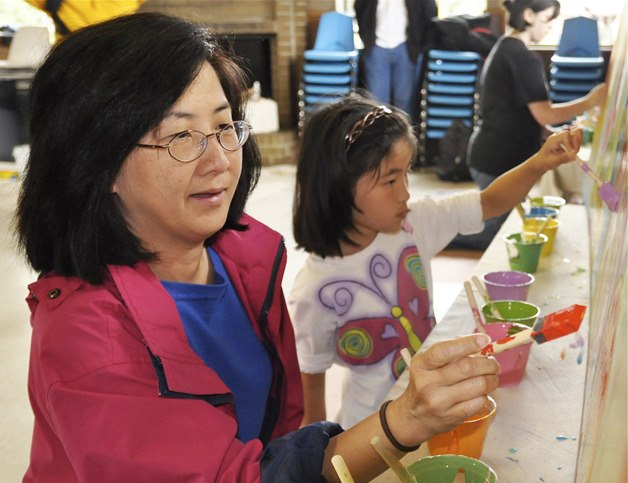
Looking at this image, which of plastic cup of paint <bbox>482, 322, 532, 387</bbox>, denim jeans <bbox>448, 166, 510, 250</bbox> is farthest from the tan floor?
plastic cup of paint <bbox>482, 322, 532, 387</bbox>

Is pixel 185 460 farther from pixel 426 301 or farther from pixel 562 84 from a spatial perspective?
pixel 562 84

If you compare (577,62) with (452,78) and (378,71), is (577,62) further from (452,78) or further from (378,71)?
(378,71)

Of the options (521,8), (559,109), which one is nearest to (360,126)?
(559,109)

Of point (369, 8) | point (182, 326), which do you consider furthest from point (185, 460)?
point (369, 8)

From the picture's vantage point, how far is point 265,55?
7512mm

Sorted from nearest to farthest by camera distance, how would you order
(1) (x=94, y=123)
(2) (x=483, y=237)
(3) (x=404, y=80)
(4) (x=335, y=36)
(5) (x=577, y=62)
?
(1) (x=94, y=123), (2) (x=483, y=237), (5) (x=577, y=62), (3) (x=404, y=80), (4) (x=335, y=36)

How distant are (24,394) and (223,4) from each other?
5.33 m

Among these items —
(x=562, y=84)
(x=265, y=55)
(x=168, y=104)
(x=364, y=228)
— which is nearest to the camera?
(x=168, y=104)

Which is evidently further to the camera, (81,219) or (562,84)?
(562,84)

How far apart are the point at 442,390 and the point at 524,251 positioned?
47.1 inches

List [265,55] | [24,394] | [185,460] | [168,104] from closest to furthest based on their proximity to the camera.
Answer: [185,460], [168,104], [24,394], [265,55]

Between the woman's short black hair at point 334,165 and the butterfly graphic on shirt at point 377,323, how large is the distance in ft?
0.30

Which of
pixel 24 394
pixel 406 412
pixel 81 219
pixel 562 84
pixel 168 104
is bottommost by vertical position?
pixel 24 394

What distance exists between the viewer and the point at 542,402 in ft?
4.63
